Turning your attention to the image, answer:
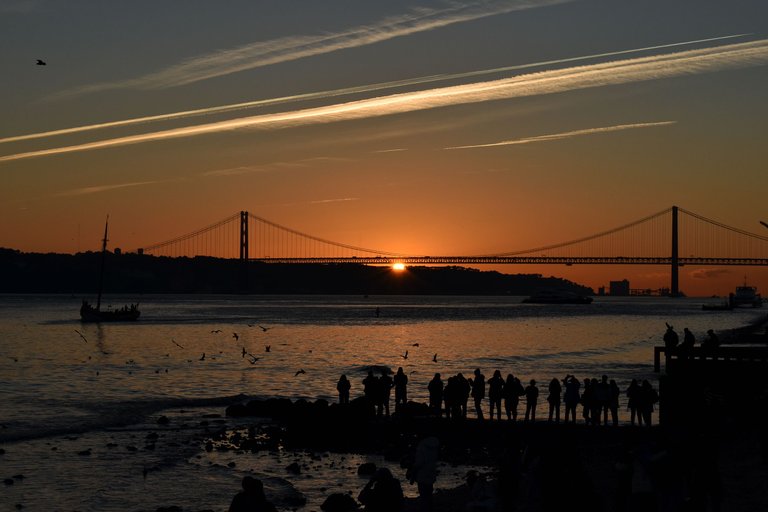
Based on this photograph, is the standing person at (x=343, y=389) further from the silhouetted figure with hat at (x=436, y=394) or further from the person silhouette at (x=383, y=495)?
the person silhouette at (x=383, y=495)

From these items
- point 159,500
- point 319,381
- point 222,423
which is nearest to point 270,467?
point 159,500

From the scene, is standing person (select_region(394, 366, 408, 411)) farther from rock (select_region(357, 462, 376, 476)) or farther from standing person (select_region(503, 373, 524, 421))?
rock (select_region(357, 462, 376, 476))

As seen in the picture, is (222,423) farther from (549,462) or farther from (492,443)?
(549,462)

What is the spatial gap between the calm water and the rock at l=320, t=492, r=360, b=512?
92 centimetres

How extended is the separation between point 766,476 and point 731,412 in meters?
6.92

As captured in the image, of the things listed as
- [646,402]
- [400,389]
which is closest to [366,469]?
[400,389]

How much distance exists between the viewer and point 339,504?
17.3 m

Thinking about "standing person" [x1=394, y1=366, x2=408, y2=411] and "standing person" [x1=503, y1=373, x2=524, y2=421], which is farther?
"standing person" [x1=394, y1=366, x2=408, y2=411]

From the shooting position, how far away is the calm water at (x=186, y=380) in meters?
20.5

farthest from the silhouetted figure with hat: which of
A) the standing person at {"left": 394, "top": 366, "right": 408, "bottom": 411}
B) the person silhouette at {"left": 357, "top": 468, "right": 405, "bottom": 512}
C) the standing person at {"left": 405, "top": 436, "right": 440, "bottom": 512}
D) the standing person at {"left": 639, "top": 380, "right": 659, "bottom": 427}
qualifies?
the person silhouette at {"left": 357, "top": 468, "right": 405, "bottom": 512}

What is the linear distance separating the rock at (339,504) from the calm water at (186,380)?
92cm

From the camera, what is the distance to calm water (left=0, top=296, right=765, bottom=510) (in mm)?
20453

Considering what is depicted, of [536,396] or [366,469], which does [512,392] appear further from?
[366,469]

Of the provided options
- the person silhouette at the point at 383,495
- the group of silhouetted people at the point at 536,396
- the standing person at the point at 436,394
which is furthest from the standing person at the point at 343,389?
the person silhouette at the point at 383,495
